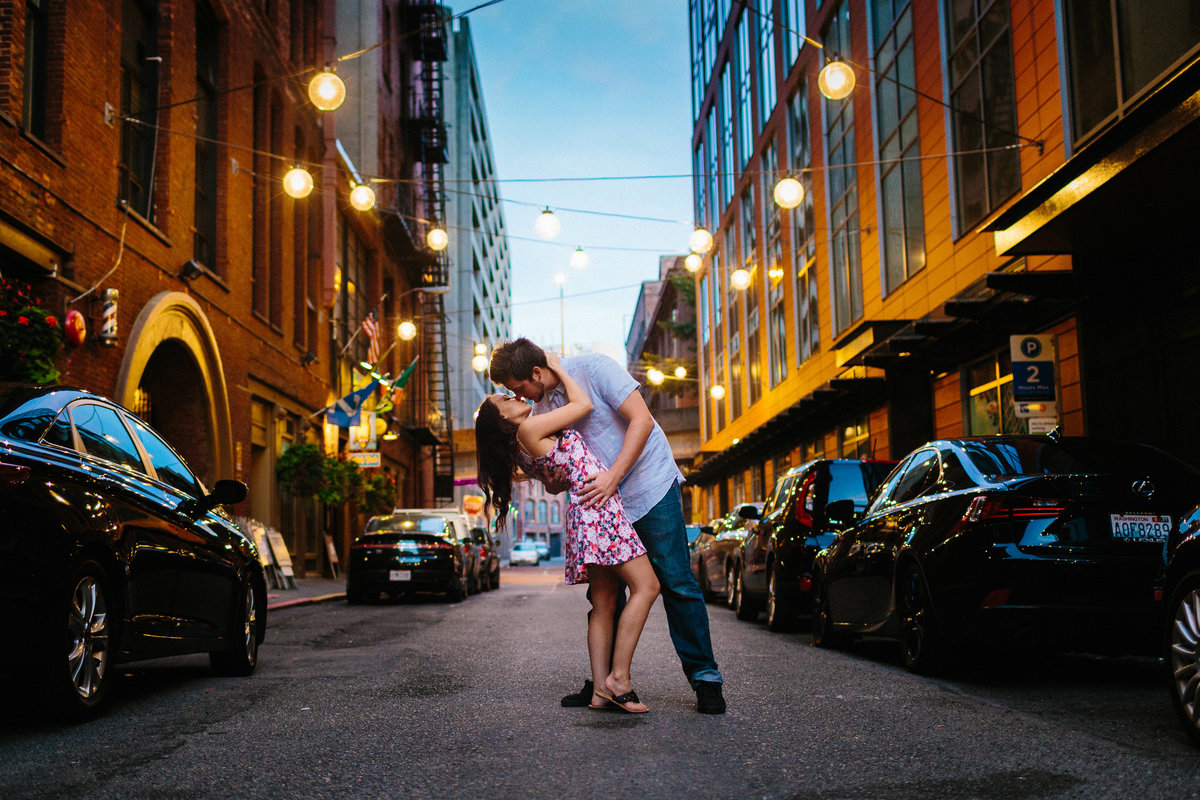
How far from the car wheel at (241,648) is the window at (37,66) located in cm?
848

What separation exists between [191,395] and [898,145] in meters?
12.6

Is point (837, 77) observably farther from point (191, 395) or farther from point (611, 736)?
point (191, 395)

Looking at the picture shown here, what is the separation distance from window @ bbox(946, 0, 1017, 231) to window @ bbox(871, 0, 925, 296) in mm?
1663

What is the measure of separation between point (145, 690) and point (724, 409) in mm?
37904

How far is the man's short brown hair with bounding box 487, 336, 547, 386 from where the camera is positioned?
5.30m

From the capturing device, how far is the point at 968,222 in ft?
57.2

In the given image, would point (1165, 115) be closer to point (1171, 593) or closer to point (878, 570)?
point (878, 570)

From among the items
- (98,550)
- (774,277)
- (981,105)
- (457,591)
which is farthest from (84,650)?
(774,277)

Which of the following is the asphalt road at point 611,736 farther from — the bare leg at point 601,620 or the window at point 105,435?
the window at point 105,435

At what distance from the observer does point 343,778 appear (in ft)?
13.1

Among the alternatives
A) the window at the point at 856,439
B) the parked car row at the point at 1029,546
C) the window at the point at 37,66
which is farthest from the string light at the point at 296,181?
the parked car row at the point at 1029,546

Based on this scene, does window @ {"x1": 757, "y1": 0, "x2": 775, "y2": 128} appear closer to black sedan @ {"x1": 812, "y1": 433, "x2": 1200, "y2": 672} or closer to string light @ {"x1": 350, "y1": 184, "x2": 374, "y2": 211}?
string light @ {"x1": 350, "y1": 184, "x2": 374, "y2": 211}

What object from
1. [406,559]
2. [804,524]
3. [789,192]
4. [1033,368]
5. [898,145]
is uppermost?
[898,145]

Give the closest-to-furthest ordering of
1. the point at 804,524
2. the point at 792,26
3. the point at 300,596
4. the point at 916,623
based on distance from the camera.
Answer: the point at 916,623
the point at 804,524
the point at 300,596
the point at 792,26
